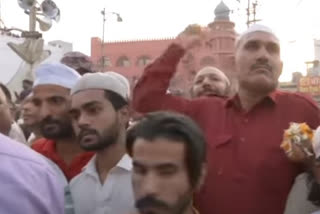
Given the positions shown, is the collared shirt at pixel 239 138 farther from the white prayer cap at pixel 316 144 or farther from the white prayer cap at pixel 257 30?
the white prayer cap at pixel 257 30

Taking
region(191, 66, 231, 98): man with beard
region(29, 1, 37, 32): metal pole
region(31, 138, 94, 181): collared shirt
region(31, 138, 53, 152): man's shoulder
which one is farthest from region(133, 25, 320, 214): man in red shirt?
region(29, 1, 37, 32): metal pole

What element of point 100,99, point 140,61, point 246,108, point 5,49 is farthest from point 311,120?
point 140,61

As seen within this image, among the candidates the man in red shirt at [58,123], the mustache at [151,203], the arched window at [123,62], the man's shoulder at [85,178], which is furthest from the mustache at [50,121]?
the arched window at [123,62]

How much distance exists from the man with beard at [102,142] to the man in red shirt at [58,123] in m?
0.28

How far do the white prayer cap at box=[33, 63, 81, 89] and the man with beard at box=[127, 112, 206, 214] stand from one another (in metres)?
1.48

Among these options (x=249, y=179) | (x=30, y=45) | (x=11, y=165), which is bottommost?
(x=249, y=179)

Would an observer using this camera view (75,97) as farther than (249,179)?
Yes

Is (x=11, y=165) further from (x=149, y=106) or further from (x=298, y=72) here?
(x=298, y=72)

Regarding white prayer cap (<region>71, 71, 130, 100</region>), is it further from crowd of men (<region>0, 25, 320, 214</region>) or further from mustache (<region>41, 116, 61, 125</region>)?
mustache (<region>41, 116, 61, 125</region>)

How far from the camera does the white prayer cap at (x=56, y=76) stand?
3453mm

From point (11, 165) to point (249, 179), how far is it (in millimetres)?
1709

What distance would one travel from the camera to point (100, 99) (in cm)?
296

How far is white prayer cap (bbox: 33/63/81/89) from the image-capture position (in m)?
3.45

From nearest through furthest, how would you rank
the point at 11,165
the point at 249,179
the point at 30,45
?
1. the point at 11,165
2. the point at 249,179
3. the point at 30,45
